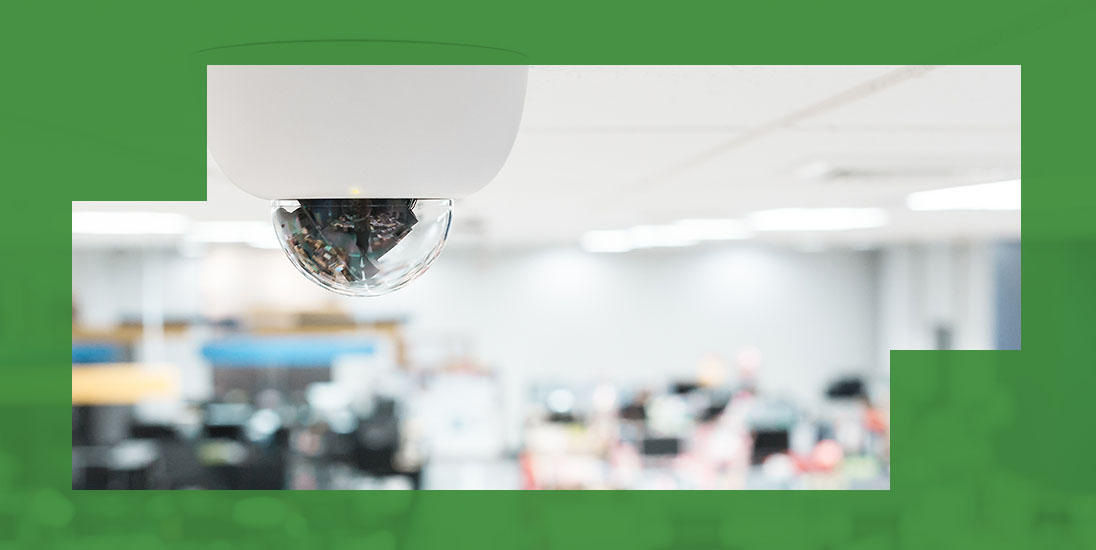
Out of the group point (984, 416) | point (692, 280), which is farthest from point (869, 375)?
point (984, 416)

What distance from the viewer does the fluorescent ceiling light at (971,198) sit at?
7.99 feet

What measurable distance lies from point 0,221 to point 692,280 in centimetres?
678

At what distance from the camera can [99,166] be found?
60.0 inches

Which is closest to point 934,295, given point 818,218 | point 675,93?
point 818,218

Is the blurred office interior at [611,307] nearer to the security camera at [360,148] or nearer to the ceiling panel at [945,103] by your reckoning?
the ceiling panel at [945,103]

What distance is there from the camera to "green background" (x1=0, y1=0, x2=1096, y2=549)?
701 mm

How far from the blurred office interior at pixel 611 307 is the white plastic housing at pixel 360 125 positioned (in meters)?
0.31

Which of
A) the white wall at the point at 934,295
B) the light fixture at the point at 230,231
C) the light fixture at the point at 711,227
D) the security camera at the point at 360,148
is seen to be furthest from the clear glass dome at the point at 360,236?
the white wall at the point at 934,295

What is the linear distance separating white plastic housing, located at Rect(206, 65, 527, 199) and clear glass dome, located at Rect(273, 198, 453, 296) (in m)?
0.02

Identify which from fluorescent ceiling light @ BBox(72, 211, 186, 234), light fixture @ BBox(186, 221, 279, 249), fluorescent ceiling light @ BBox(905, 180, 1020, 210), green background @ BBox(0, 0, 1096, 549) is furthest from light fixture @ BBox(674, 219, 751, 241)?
fluorescent ceiling light @ BBox(72, 211, 186, 234)

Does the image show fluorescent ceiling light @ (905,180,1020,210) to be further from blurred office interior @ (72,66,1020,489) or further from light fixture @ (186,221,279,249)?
light fixture @ (186,221,279,249)
